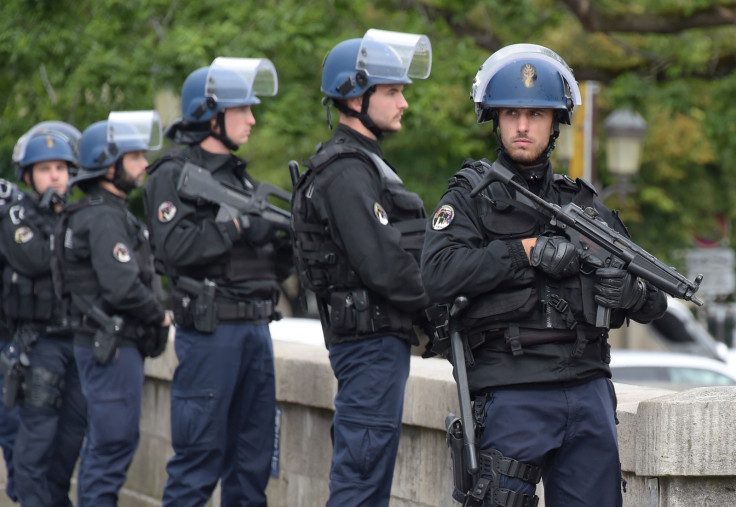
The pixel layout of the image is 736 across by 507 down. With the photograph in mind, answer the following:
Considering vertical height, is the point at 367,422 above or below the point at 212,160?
below

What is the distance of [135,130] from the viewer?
24.5 ft

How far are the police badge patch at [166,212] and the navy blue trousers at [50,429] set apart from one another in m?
1.62

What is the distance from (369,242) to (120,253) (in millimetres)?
2084

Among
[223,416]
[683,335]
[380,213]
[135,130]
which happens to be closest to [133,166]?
[135,130]

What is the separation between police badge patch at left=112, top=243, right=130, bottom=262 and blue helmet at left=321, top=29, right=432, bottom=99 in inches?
66.7

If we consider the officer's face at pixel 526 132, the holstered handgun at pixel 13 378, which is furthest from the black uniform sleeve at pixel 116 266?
the officer's face at pixel 526 132

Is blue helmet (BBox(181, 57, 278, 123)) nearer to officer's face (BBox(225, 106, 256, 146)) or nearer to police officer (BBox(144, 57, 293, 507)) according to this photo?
officer's face (BBox(225, 106, 256, 146))

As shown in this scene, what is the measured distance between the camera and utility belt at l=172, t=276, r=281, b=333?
632 centimetres

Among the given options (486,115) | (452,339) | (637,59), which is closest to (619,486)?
(452,339)

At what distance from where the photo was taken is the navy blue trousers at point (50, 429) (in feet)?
24.4

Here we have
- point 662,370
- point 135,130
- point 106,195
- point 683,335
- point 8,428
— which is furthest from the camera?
point 683,335

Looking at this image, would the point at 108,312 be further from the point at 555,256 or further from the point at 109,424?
the point at 555,256

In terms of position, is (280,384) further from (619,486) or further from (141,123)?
(619,486)

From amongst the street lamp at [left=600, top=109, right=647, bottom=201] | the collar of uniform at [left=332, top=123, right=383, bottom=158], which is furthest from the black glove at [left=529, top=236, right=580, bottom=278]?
the street lamp at [left=600, top=109, right=647, bottom=201]
